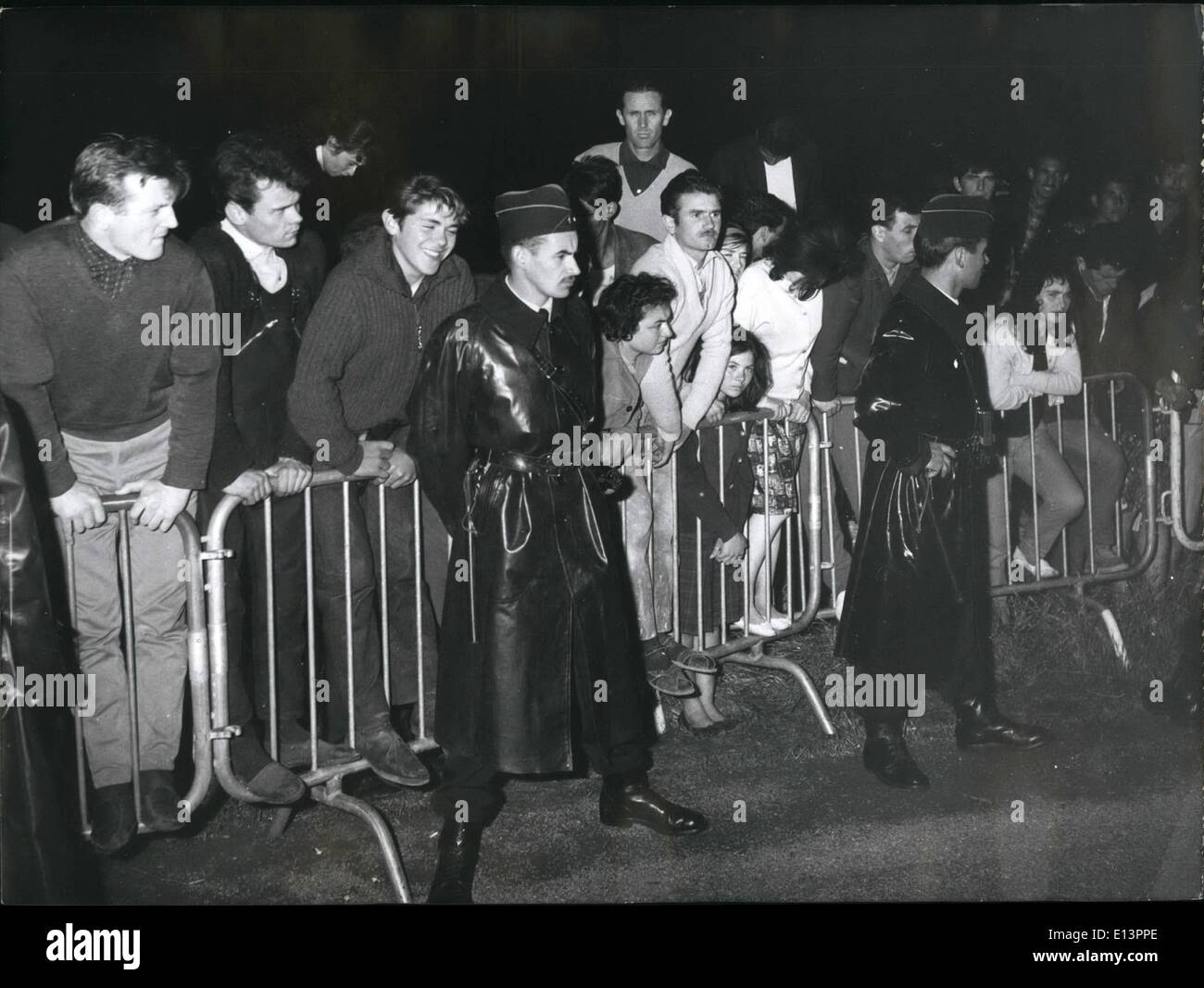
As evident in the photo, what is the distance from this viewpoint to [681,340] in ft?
16.0

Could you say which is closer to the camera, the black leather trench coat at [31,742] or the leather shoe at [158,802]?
the black leather trench coat at [31,742]

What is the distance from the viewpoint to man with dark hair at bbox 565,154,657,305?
4656mm

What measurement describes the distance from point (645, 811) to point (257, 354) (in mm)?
1795

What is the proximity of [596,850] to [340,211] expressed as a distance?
2.07 meters

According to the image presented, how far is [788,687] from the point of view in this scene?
5074 mm

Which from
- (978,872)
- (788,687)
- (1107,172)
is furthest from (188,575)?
(1107,172)

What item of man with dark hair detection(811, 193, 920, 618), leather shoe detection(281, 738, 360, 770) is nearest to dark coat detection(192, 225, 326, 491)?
leather shoe detection(281, 738, 360, 770)

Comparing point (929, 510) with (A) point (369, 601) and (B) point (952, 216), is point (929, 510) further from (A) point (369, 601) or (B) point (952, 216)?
(A) point (369, 601)

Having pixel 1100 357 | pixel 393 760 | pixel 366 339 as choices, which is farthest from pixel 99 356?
pixel 1100 357

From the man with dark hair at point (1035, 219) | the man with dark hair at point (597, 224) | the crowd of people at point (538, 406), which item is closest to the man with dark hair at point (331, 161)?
the crowd of people at point (538, 406)

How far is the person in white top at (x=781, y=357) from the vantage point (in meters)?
4.98

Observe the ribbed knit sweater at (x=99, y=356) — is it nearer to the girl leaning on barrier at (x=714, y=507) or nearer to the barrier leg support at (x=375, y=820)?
the barrier leg support at (x=375, y=820)

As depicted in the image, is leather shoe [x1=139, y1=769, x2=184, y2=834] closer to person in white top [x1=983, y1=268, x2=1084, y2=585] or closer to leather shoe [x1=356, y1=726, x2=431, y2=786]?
leather shoe [x1=356, y1=726, x2=431, y2=786]

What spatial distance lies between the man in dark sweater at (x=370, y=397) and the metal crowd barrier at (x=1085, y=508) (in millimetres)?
1503
